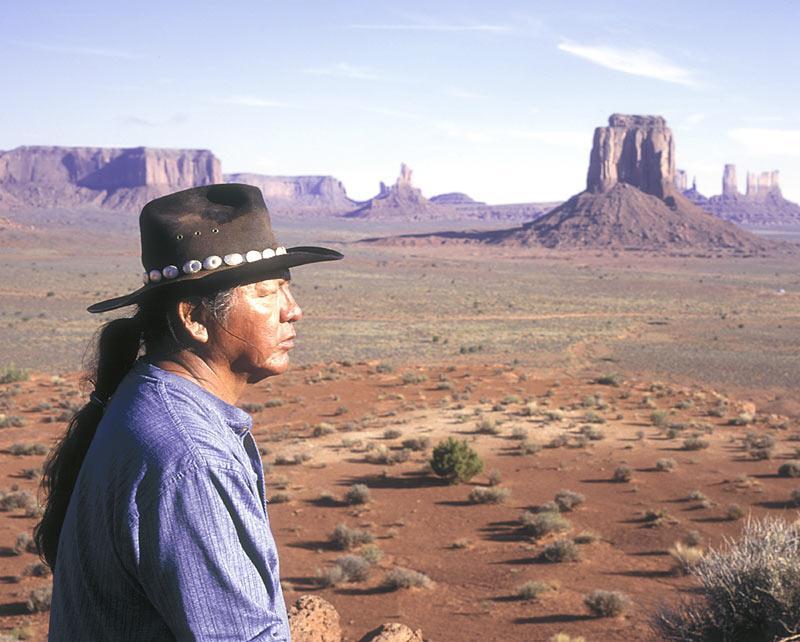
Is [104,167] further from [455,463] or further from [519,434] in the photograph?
[455,463]

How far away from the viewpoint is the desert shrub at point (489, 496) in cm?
1223

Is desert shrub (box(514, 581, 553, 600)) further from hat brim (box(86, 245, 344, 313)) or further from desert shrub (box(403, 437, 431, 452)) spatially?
hat brim (box(86, 245, 344, 313))

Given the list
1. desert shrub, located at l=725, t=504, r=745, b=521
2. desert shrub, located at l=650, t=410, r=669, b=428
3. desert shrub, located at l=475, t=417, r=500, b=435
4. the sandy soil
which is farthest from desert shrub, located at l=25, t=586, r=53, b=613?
desert shrub, located at l=650, t=410, r=669, b=428

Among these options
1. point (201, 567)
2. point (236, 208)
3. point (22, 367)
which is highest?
point (236, 208)

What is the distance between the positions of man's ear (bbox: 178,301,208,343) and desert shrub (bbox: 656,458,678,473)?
13369 millimetres

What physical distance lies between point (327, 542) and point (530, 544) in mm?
2641

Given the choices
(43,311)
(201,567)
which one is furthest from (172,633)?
(43,311)

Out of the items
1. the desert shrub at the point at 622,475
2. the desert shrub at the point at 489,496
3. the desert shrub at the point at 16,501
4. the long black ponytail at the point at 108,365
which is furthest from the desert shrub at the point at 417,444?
the long black ponytail at the point at 108,365

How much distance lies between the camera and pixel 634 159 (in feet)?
409

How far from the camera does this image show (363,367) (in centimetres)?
2638

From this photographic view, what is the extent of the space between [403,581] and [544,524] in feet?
8.57

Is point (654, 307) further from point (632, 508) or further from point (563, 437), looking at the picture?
point (632, 508)

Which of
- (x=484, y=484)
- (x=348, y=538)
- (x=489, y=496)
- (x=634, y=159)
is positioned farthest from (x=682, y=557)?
(x=634, y=159)

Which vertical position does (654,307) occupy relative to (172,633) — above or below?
below
